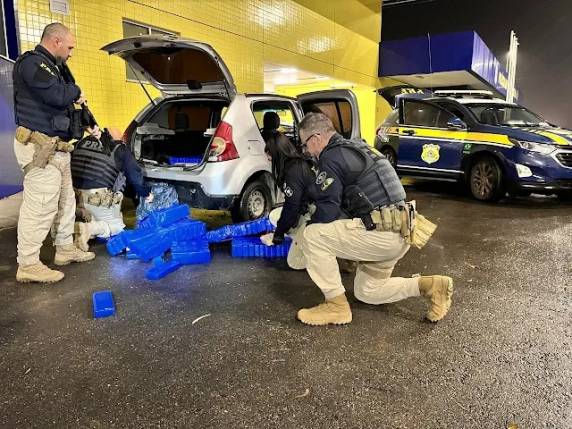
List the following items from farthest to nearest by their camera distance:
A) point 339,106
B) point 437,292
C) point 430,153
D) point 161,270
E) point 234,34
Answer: point 234,34 → point 430,153 → point 339,106 → point 161,270 → point 437,292

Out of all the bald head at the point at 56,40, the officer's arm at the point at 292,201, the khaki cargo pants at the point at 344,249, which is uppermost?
the bald head at the point at 56,40

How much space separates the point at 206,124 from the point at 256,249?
218 cm

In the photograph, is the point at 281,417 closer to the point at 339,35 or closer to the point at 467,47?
the point at 339,35

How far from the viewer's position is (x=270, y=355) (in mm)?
2568

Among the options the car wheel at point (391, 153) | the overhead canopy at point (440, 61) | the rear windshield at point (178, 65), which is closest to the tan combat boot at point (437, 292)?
the rear windshield at point (178, 65)

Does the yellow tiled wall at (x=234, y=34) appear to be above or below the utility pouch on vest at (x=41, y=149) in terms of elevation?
above

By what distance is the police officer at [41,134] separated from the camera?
3.47 meters

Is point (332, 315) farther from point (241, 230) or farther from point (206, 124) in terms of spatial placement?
point (206, 124)

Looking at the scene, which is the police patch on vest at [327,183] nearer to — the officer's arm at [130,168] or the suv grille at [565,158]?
the officer's arm at [130,168]

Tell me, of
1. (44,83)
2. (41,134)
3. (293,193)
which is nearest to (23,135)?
(41,134)

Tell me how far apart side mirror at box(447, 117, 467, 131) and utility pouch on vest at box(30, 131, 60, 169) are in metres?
6.53

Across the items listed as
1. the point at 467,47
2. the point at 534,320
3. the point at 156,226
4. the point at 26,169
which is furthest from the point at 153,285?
the point at 467,47

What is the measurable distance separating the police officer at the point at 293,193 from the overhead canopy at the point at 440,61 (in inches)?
483

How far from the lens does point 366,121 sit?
→ 1861 cm
